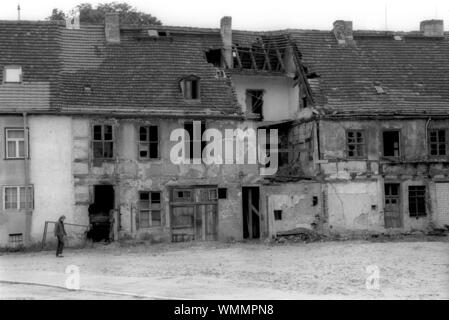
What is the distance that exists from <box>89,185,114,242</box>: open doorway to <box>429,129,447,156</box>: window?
14.7 metres

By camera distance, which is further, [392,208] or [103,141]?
[392,208]

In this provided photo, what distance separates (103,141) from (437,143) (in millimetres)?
15188

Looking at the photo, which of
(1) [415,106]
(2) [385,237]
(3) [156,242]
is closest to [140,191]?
(3) [156,242]

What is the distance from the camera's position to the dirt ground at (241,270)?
57.5 ft

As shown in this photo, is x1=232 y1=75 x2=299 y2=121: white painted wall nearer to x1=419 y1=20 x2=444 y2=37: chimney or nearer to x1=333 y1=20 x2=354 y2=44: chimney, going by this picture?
x1=333 y1=20 x2=354 y2=44: chimney

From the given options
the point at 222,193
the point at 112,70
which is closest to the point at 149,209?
the point at 222,193

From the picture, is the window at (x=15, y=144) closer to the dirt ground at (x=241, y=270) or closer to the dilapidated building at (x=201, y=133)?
the dilapidated building at (x=201, y=133)

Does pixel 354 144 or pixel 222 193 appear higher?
pixel 354 144

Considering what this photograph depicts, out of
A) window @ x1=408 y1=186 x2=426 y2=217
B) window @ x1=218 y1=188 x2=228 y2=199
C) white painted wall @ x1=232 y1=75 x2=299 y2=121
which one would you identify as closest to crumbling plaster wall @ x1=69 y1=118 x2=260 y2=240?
window @ x1=218 y1=188 x2=228 y2=199

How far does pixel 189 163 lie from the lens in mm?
32250

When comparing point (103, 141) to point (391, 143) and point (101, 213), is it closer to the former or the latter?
point (101, 213)

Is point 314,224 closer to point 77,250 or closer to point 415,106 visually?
point 415,106

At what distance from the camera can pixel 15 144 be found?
3055cm
